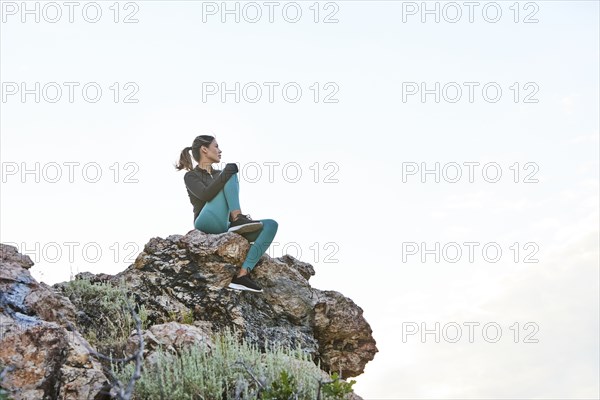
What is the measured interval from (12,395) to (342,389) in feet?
10.8

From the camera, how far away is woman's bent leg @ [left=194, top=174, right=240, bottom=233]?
13.4m

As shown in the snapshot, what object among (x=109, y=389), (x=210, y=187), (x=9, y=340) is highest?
(x=210, y=187)

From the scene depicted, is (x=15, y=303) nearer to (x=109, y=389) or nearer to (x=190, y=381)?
(x=109, y=389)

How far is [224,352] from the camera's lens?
975 centimetres

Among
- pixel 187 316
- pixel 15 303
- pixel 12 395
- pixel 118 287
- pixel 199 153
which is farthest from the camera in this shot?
pixel 199 153

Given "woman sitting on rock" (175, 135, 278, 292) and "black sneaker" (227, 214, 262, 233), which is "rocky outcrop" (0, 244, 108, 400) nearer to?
"woman sitting on rock" (175, 135, 278, 292)

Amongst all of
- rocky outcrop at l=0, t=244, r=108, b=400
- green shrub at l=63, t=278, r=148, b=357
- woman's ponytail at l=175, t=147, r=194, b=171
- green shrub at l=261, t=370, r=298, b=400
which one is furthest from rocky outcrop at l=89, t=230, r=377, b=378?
green shrub at l=261, t=370, r=298, b=400

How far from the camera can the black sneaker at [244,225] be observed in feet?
43.4

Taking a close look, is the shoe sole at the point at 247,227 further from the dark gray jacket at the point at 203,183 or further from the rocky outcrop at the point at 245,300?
the dark gray jacket at the point at 203,183

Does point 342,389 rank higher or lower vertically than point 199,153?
lower

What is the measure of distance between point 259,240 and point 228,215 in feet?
2.41

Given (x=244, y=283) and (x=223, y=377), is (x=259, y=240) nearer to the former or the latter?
(x=244, y=283)

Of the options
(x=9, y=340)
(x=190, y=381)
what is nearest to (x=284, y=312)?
(x=190, y=381)

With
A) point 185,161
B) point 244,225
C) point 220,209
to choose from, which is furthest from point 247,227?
point 185,161
